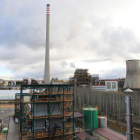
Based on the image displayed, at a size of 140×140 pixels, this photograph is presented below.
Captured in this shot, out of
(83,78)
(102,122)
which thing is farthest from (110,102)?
(83,78)

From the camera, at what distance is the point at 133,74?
38.2 meters

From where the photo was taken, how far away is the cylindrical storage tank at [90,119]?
1986 centimetres

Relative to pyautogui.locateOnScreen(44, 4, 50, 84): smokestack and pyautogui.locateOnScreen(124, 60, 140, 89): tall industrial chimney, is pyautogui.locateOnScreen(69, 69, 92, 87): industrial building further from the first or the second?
pyautogui.locateOnScreen(44, 4, 50, 84): smokestack

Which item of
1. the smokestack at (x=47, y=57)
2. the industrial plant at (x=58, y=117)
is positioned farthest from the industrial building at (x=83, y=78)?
the smokestack at (x=47, y=57)

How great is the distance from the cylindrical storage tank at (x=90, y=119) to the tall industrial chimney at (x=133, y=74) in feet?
71.6

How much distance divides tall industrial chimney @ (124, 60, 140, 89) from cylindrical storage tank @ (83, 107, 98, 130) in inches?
860

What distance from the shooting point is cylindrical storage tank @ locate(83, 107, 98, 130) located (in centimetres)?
1986

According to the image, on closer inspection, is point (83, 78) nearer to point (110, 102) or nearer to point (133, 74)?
point (133, 74)

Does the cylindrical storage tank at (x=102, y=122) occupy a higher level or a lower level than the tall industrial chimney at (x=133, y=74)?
lower

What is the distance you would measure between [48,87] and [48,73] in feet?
23.9

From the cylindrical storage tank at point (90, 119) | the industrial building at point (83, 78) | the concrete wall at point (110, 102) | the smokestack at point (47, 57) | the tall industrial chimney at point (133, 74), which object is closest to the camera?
the cylindrical storage tank at point (90, 119)

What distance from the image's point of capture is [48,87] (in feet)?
51.4

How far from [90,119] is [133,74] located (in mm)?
23485

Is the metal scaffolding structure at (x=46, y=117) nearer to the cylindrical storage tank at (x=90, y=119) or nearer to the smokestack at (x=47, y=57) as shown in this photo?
the cylindrical storage tank at (x=90, y=119)
